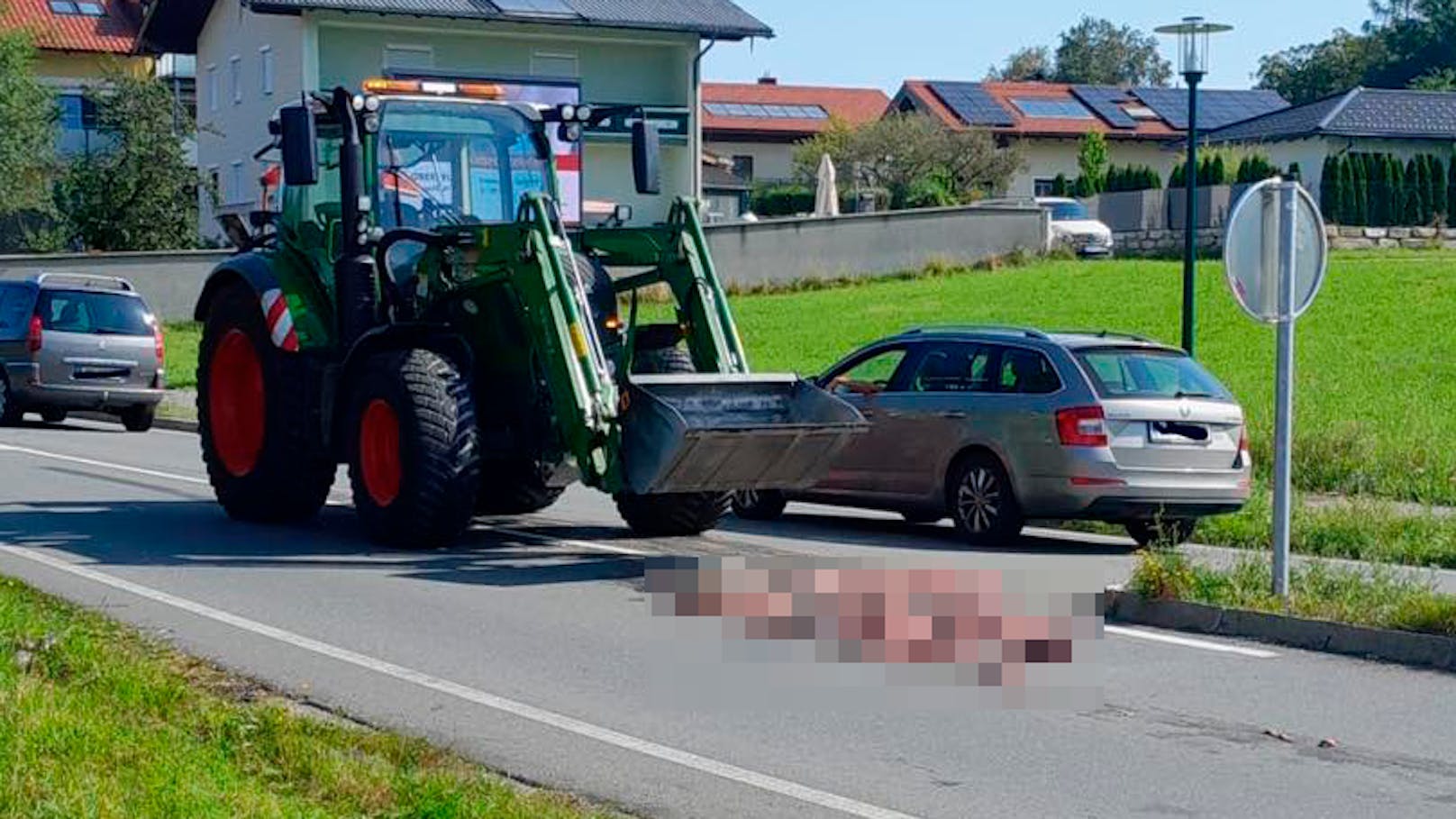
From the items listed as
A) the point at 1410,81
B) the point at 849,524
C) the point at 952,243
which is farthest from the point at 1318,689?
the point at 1410,81

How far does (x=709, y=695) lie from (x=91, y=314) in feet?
65.5

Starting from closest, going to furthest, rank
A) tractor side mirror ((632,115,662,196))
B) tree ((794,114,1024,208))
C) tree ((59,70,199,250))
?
tractor side mirror ((632,115,662,196)), tree ((59,70,199,250)), tree ((794,114,1024,208))

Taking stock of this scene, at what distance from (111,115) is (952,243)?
20.2 m

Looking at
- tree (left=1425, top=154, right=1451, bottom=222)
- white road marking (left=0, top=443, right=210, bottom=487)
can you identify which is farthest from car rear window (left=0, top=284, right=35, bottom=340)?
tree (left=1425, top=154, right=1451, bottom=222)

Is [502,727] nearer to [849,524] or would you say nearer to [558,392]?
[558,392]

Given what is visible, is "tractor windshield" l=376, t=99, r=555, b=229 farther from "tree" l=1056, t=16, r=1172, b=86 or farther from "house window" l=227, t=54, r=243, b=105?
"tree" l=1056, t=16, r=1172, b=86

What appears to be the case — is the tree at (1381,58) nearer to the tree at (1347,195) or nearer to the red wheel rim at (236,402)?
the tree at (1347,195)

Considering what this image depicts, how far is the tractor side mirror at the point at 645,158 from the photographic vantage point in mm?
14617

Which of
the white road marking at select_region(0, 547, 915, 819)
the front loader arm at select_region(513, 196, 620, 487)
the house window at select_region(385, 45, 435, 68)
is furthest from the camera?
the house window at select_region(385, 45, 435, 68)

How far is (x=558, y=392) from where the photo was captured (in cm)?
1298

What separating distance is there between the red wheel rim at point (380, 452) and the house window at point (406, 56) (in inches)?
1562

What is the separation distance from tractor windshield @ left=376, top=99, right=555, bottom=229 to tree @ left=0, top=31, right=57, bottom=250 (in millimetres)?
46689

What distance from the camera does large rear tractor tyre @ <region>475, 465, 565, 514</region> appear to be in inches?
580

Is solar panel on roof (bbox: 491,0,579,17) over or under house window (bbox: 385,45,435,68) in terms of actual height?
over
